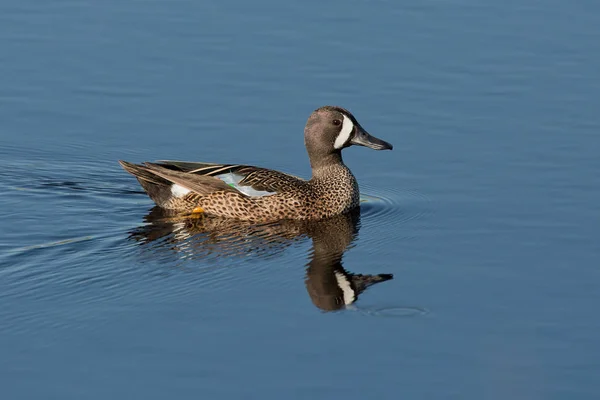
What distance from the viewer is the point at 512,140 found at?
46.9 ft

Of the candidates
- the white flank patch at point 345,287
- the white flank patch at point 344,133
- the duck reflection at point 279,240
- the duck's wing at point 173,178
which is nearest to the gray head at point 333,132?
the white flank patch at point 344,133

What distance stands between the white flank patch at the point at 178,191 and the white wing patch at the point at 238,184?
0.36 meters

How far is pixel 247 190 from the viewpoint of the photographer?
13.2m

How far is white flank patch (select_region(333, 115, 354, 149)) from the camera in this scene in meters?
13.6

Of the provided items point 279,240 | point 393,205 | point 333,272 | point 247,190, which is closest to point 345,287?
point 333,272

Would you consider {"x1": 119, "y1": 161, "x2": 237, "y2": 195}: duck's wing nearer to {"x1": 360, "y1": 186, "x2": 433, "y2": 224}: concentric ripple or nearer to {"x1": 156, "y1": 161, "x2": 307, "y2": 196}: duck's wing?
{"x1": 156, "y1": 161, "x2": 307, "y2": 196}: duck's wing

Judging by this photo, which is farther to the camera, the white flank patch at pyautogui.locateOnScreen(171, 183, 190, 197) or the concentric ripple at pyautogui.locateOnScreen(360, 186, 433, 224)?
the white flank patch at pyautogui.locateOnScreen(171, 183, 190, 197)

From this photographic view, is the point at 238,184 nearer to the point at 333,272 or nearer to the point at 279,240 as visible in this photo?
the point at 279,240

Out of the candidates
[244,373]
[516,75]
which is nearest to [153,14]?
[516,75]

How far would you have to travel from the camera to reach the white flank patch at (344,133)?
44.6 feet

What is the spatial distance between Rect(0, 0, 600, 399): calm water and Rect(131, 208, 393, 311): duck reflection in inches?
1.5

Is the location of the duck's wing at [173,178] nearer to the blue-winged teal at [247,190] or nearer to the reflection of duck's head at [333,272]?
the blue-winged teal at [247,190]

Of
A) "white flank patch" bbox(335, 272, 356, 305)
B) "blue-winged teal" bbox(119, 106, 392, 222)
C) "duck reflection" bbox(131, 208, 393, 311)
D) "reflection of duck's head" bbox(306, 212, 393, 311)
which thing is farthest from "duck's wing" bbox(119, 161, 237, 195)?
"white flank patch" bbox(335, 272, 356, 305)

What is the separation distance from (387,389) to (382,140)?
203 inches
